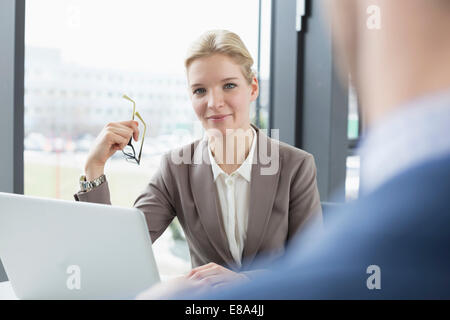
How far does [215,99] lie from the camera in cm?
112

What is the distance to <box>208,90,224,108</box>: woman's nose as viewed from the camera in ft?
3.69

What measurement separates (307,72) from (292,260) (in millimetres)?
1077

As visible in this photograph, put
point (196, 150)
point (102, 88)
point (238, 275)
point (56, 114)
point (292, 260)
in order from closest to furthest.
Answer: point (238, 275)
point (292, 260)
point (196, 150)
point (56, 114)
point (102, 88)

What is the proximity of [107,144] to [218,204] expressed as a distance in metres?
0.34

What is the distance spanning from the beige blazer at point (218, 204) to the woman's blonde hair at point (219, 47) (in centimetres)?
22

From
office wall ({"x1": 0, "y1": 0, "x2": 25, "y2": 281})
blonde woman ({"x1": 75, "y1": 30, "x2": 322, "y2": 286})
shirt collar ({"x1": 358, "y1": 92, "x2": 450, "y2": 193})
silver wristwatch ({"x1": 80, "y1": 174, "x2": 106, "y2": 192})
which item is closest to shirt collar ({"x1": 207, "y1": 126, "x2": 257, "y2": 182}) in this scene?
blonde woman ({"x1": 75, "y1": 30, "x2": 322, "y2": 286})

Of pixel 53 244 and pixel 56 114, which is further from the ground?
pixel 56 114

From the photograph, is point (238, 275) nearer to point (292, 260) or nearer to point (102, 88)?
point (292, 260)

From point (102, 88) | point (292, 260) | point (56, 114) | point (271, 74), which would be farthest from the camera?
point (271, 74)

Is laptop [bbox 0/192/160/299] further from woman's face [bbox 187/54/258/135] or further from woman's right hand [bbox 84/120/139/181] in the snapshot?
woman's face [bbox 187/54/258/135]

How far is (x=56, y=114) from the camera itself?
1.76 meters

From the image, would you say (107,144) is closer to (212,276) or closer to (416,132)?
(212,276)
